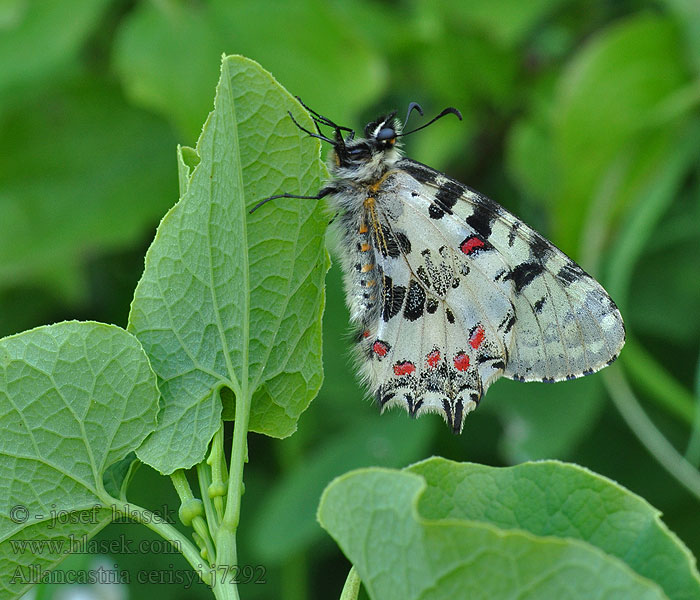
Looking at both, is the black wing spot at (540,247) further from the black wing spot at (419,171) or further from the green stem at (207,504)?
the green stem at (207,504)

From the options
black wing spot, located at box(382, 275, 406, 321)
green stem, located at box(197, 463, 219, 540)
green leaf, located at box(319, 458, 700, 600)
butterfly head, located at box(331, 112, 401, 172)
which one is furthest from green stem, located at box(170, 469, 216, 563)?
butterfly head, located at box(331, 112, 401, 172)

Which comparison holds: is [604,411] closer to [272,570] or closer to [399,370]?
[272,570]

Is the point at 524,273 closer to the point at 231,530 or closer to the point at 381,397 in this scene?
the point at 381,397

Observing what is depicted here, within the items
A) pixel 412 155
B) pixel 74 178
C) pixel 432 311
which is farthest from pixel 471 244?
pixel 74 178

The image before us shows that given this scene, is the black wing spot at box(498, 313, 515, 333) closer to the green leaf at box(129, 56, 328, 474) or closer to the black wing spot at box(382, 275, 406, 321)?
the black wing spot at box(382, 275, 406, 321)

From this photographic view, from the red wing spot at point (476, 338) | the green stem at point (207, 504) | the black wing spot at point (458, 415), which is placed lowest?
the black wing spot at point (458, 415)

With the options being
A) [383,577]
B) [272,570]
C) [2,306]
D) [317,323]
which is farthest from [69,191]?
[383,577]

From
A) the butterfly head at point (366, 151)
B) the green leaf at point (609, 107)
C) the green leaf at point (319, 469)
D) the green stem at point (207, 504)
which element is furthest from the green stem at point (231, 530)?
the green leaf at point (609, 107)
